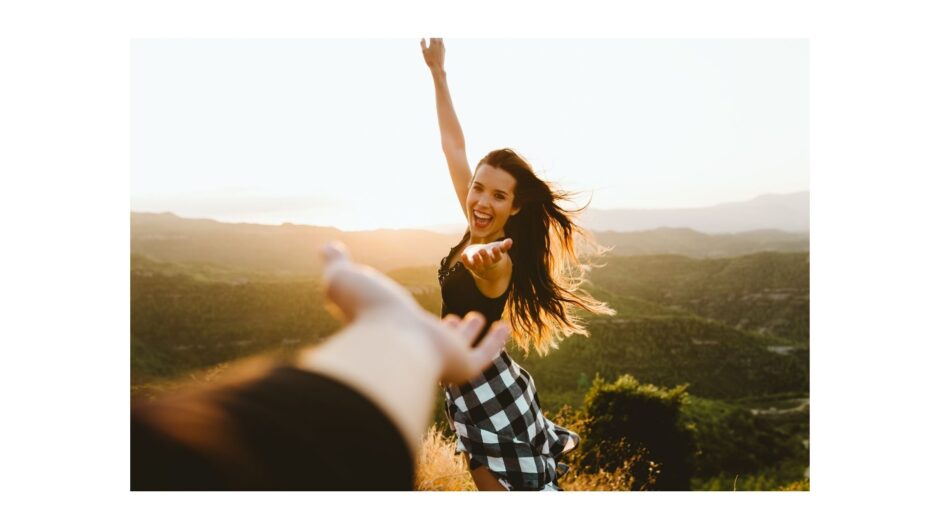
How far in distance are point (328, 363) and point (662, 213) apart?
19.0ft

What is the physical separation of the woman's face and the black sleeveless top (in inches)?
7.9

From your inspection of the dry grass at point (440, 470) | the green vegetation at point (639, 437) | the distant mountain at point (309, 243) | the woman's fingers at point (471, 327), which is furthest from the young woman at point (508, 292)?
the green vegetation at point (639, 437)

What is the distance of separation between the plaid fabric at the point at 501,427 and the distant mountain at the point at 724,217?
3294 millimetres

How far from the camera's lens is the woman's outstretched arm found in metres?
3.36

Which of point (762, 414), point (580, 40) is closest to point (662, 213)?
point (762, 414)

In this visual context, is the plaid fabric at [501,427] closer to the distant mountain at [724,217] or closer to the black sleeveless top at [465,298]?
the black sleeveless top at [465,298]

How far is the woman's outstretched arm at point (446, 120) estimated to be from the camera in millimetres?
3357

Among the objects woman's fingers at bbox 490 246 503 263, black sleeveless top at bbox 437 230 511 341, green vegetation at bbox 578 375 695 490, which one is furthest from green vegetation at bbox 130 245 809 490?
woman's fingers at bbox 490 246 503 263

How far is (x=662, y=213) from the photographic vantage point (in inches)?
254

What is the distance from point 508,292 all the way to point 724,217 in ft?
13.8

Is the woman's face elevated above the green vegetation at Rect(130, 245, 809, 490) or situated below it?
above

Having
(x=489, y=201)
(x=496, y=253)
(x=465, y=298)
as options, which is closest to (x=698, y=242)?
(x=489, y=201)

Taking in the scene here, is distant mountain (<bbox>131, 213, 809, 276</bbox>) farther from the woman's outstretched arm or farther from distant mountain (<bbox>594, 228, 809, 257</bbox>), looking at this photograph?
→ the woman's outstretched arm

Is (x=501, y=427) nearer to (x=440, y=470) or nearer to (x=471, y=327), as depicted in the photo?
(x=440, y=470)
